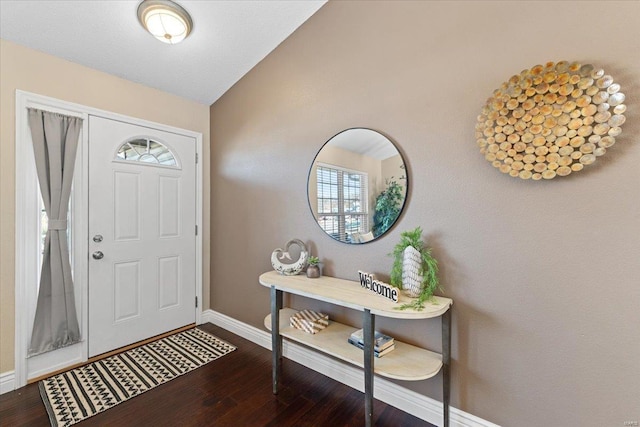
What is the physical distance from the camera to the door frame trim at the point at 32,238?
76.8 inches

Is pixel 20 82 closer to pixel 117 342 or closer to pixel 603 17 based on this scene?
pixel 117 342

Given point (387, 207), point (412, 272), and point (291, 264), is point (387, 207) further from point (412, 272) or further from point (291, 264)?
point (291, 264)

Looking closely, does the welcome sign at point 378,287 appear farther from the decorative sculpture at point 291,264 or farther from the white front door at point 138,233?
the white front door at point 138,233

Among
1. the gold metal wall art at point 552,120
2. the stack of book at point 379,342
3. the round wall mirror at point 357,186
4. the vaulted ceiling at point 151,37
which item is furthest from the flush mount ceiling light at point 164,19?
the stack of book at point 379,342

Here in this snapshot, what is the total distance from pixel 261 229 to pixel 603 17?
2506 mm

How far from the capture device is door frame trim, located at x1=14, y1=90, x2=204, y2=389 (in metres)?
1.95

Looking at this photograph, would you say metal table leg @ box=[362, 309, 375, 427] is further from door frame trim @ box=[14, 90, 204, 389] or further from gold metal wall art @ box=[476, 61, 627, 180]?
door frame trim @ box=[14, 90, 204, 389]

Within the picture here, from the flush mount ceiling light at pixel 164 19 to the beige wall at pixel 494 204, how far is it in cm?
86

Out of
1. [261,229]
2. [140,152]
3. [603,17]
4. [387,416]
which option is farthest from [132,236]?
[603,17]

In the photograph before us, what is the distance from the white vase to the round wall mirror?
0.92 ft

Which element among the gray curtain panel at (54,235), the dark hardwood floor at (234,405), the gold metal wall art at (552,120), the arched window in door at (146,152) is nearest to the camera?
the gold metal wall art at (552,120)

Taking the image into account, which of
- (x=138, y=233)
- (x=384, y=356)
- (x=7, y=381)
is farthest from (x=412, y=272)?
(x=7, y=381)

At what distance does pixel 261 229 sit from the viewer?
8.41 feet

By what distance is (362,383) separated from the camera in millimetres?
1879
